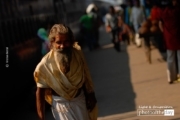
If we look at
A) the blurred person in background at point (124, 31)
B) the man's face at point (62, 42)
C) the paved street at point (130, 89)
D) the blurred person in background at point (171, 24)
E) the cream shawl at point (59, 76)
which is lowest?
the blurred person in background at point (124, 31)

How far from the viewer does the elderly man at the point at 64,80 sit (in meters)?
4.48

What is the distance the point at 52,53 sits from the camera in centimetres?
456

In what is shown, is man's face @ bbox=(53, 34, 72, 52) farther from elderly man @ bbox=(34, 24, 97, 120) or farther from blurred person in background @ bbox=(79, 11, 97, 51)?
blurred person in background @ bbox=(79, 11, 97, 51)

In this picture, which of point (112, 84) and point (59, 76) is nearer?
point (59, 76)

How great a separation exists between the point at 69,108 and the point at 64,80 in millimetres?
256

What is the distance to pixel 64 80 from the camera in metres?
4.48

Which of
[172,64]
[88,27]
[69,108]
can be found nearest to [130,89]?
[172,64]

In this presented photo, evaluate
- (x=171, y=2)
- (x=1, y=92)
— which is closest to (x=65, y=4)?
(x=171, y=2)

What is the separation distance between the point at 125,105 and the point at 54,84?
3831 mm

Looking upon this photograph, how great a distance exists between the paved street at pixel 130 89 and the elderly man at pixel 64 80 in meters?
2.39

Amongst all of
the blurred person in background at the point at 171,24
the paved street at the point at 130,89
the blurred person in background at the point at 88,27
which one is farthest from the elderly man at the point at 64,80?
the blurred person in background at the point at 88,27

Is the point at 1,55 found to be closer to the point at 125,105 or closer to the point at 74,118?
the point at 125,105

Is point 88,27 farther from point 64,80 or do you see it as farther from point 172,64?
point 64,80

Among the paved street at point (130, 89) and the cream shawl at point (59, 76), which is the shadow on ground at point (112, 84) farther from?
the cream shawl at point (59, 76)
